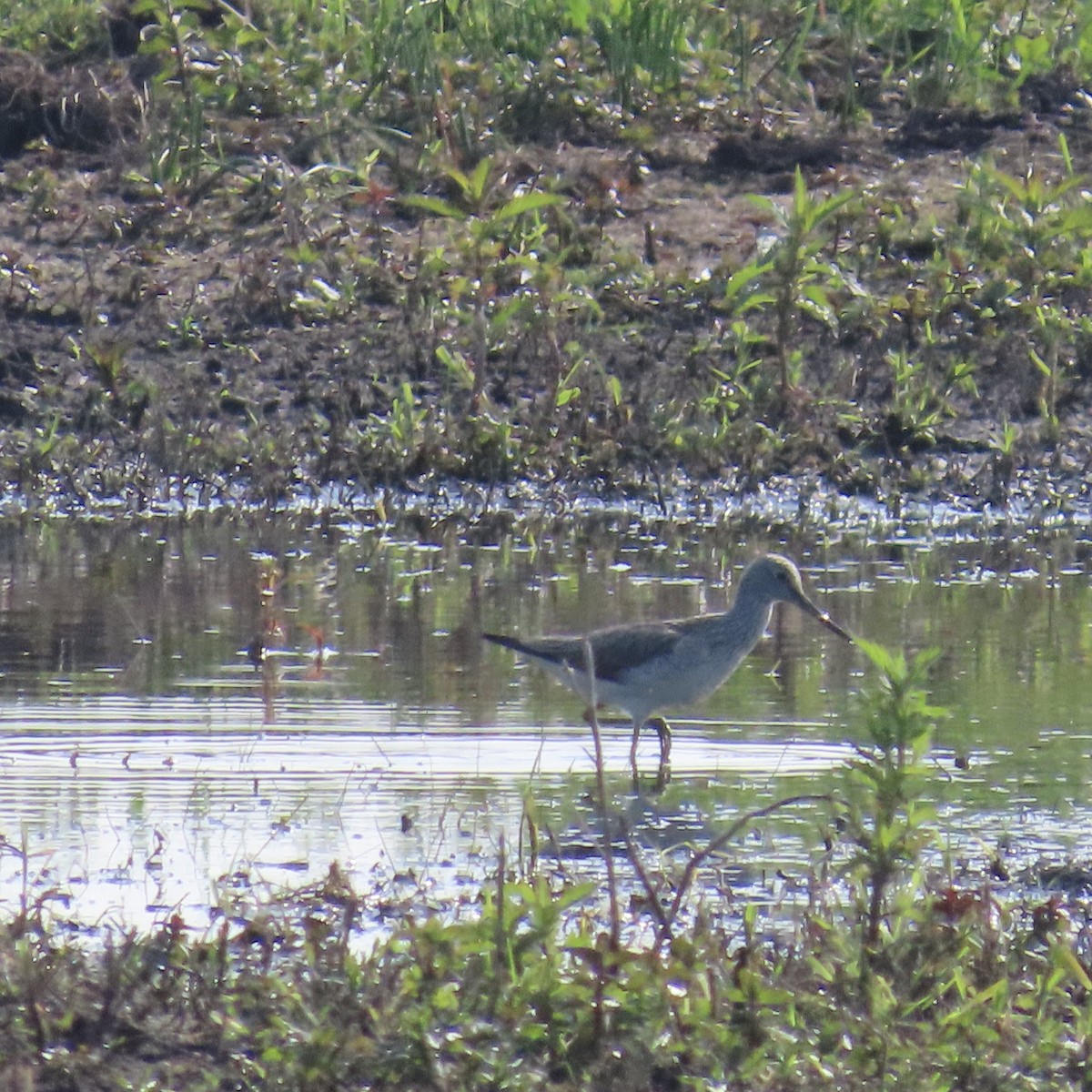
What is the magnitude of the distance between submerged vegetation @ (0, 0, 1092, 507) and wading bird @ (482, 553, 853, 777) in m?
2.85

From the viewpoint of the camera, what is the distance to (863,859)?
14.7 feet

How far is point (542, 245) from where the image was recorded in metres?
11.5

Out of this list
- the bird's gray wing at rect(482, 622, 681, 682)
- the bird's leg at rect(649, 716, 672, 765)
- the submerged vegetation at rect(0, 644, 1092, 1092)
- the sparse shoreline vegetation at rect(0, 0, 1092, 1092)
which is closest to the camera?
the submerged vegetation at rect(0, 644, 1092, 1092)

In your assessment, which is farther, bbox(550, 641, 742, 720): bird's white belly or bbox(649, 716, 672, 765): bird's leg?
bbox(550, 641, 742, 720): bird's white belly

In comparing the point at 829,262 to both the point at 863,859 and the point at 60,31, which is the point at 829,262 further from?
the point at 863,859

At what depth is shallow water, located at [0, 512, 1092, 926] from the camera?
Answer: 18.8 feet

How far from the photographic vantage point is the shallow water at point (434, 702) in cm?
573

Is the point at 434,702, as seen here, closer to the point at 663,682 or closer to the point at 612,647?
the point at 612,647

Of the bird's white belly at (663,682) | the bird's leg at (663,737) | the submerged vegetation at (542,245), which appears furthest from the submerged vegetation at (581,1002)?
the submerged vegetation at (542,245)

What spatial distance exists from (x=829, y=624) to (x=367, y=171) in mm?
5002

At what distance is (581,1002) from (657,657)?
3.11 meters

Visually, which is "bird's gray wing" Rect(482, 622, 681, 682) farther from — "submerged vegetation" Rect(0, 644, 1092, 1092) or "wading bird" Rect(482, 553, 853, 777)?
"submerged vegetation" Rect(0, 644, 1092, 1092)

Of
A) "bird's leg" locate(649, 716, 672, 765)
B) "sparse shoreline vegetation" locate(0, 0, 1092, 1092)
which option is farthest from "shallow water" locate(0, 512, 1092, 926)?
"sparse shoreline vegetation" locate(0, 0, 1092, 1092)

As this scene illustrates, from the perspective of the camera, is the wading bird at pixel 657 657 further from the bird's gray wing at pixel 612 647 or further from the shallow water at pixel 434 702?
the shallow water at pixel 434 702
